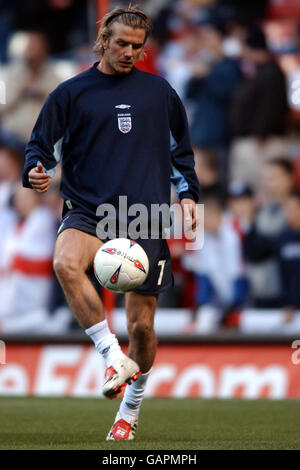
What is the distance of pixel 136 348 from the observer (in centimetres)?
586

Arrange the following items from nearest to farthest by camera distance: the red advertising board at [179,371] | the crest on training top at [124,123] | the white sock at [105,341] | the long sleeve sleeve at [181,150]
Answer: the white sock at [105,341], the crest on training top at [124,123], the long sleeve sleeve at [181,150], the red advertising board at [179,371]

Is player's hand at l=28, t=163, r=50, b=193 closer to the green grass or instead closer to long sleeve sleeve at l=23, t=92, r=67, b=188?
long sleeve sleeve at l=23, t=92, r=67, b=188

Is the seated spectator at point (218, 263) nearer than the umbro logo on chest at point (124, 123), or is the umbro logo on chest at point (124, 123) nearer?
the umbro logo on chest at point (124, 123)

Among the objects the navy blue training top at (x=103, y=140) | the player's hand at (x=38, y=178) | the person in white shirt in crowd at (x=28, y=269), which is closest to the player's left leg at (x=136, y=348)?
the navy blue training top at (x=103, y=140)

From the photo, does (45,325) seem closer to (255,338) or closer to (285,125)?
(255,338)

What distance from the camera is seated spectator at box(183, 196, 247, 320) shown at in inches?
407

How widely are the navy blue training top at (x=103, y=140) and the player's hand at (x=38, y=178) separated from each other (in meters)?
0.09

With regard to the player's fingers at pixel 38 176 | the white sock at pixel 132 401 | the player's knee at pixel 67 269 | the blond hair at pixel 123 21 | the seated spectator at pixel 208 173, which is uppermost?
the seated spectator at pixel 208 173

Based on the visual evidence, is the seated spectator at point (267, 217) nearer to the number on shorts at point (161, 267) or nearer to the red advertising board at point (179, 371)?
the red advertising board at point (179, 371)

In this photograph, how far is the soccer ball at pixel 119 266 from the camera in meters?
5.41

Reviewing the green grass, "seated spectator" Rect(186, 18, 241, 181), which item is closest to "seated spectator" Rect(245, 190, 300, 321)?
"seated spectator" Rect(186, 18, 241, 181)

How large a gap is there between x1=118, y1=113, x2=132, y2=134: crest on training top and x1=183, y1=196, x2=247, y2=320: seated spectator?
15.5ft

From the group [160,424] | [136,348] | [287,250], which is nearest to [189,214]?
[136,348]
